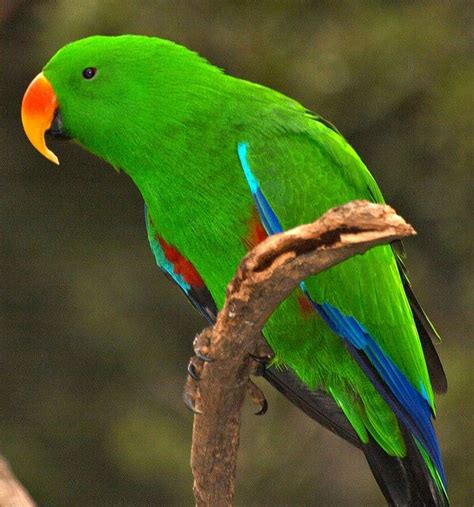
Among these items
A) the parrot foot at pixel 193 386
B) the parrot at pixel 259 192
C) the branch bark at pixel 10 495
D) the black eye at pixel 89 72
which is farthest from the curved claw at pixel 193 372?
the black eye at pixel 89 72

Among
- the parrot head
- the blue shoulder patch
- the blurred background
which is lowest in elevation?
the blurred background

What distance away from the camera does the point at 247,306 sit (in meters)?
2.32

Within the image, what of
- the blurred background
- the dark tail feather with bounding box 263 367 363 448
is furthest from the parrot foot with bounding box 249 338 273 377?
the blurred background

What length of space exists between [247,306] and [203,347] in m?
0.30

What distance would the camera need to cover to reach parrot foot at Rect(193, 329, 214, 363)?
2.54 m

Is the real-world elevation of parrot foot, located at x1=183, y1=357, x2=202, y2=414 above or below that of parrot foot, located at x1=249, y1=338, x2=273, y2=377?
above

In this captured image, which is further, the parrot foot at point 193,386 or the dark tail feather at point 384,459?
the dark tail feather at point 384,459

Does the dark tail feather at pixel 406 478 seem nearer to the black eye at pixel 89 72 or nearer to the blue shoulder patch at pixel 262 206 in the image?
the blue shoulder patch at pixel 262 206

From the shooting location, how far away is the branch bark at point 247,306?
6.77 ft

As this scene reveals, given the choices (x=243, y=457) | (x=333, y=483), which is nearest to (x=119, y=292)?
(x=243, y=457)

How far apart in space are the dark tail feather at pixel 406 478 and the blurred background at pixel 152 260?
1.58 m

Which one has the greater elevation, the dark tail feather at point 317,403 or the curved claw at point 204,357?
the curved claw at point 204,357

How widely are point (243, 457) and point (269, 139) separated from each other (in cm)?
215

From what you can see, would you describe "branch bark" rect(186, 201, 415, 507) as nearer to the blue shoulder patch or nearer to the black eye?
the blue shoulder patch
